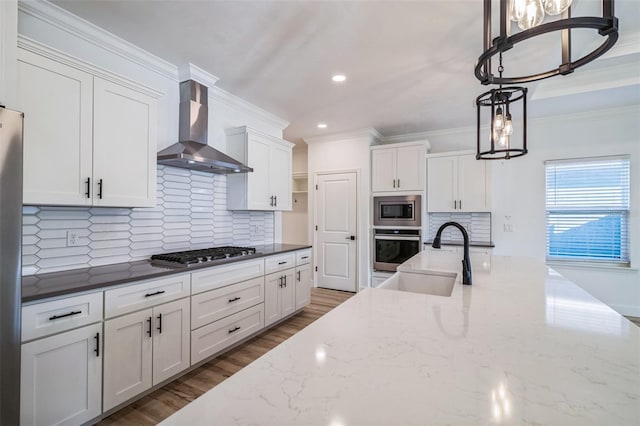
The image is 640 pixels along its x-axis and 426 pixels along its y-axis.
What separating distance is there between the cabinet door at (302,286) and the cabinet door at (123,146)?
1925 millimetres

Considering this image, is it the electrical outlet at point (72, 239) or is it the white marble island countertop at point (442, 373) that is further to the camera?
the electrical outlet at point (72, 239)

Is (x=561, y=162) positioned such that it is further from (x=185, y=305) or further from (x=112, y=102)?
(x=112, y=102)

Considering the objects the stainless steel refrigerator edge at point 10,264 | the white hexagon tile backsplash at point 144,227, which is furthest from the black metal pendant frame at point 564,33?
the white hexagon tile backsplash at point 144,227

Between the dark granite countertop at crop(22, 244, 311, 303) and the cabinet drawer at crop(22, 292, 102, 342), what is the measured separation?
2.0 inches

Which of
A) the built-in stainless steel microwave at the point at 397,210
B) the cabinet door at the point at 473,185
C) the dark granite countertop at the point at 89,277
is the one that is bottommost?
the dark granite countertop at the point at 89,277

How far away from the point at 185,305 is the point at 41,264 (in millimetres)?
944

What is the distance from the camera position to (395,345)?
→ 2.81ft

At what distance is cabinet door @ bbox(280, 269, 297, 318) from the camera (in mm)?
3328

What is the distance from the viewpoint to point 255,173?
3.38 m

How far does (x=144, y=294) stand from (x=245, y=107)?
252cm

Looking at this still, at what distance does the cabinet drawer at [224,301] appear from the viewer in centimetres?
232

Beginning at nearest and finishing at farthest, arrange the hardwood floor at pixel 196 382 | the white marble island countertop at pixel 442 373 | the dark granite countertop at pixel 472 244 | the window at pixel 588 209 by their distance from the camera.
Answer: the white marble island countertop at pixel 442 373
the hardwood floor at pixel 196 382
the window at pixel 588 209
the dark granite countertop at pixel 472 244

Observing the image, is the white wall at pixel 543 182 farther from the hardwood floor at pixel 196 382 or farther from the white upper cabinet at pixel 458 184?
the hardwood floor at pixel 196 382

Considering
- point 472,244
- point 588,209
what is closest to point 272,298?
point 472,244
